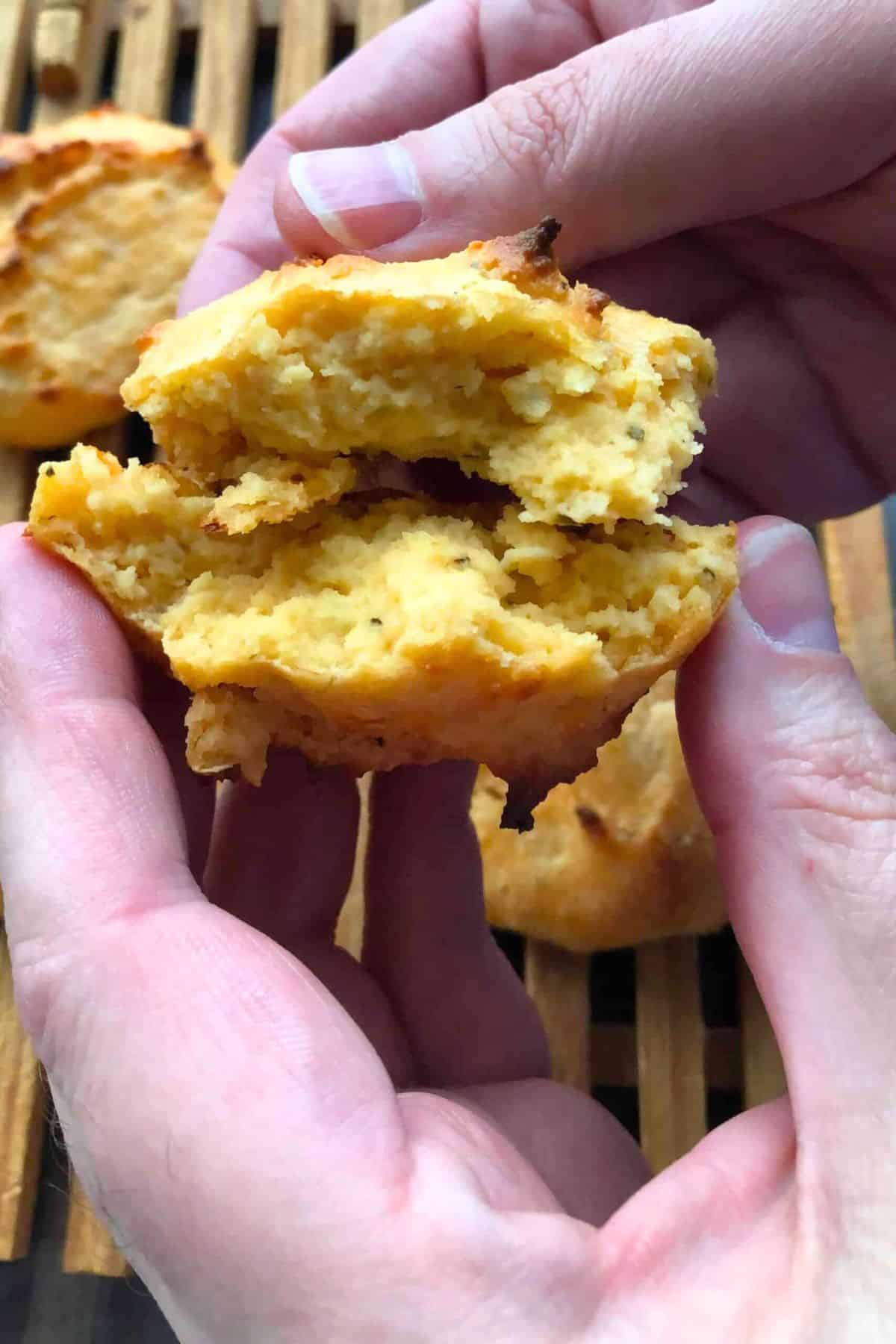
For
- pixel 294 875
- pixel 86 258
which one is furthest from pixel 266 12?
pixel 294 875

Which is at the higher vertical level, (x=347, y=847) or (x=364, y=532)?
(x=364, y=532)

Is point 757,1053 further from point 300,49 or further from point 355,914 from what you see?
point 300,49

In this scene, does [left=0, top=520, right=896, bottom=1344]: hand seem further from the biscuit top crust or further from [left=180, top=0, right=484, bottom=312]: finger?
[left=180, top=0, right=484, bottom=312]: finger

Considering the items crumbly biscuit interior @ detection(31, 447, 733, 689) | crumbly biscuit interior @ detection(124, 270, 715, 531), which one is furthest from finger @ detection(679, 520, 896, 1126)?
crumbly biscuit interior @ detection(124, 270, 715, 531)

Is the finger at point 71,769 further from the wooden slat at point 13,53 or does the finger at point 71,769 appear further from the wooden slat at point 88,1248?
the wooden slat at point 13,53

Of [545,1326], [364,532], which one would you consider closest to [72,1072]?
[545,1326]

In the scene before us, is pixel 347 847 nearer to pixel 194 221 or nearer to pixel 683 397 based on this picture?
pixel 683 397
